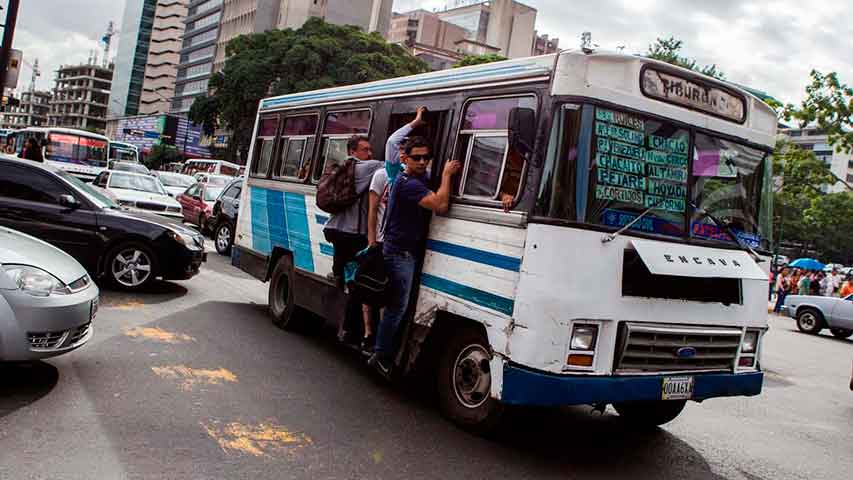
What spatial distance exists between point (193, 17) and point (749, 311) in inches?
4867

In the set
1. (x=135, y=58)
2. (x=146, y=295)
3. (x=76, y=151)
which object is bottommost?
(x=146, y=295)

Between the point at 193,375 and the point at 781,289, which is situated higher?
the point at 781,289

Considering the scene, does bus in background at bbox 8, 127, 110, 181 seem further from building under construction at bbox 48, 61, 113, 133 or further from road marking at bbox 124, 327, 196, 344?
building under construction at bbox 48, 61, 113, 133

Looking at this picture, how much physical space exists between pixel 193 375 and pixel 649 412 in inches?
154

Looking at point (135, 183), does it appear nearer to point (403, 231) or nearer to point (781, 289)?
point (403, 231)

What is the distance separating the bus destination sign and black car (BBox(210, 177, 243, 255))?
12.8m

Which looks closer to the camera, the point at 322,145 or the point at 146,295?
the point at 322,145

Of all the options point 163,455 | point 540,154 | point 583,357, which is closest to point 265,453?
point 163,455

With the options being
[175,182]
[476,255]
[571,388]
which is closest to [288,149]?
[476,255]

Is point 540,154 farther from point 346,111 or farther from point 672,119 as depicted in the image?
point 346,111

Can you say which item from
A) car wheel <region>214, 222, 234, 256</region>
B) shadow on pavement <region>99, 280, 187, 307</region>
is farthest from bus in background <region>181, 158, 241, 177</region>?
shadow on pavement <region>99, 280, 187, 307</region>

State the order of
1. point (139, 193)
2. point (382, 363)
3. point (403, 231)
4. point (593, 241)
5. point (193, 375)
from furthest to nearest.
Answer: point (139, 193) < point (193, 375) < point (382, 363) < point (403, 231) < point (593, 241)

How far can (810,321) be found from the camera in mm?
21406

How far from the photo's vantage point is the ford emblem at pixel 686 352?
17.5 feet
